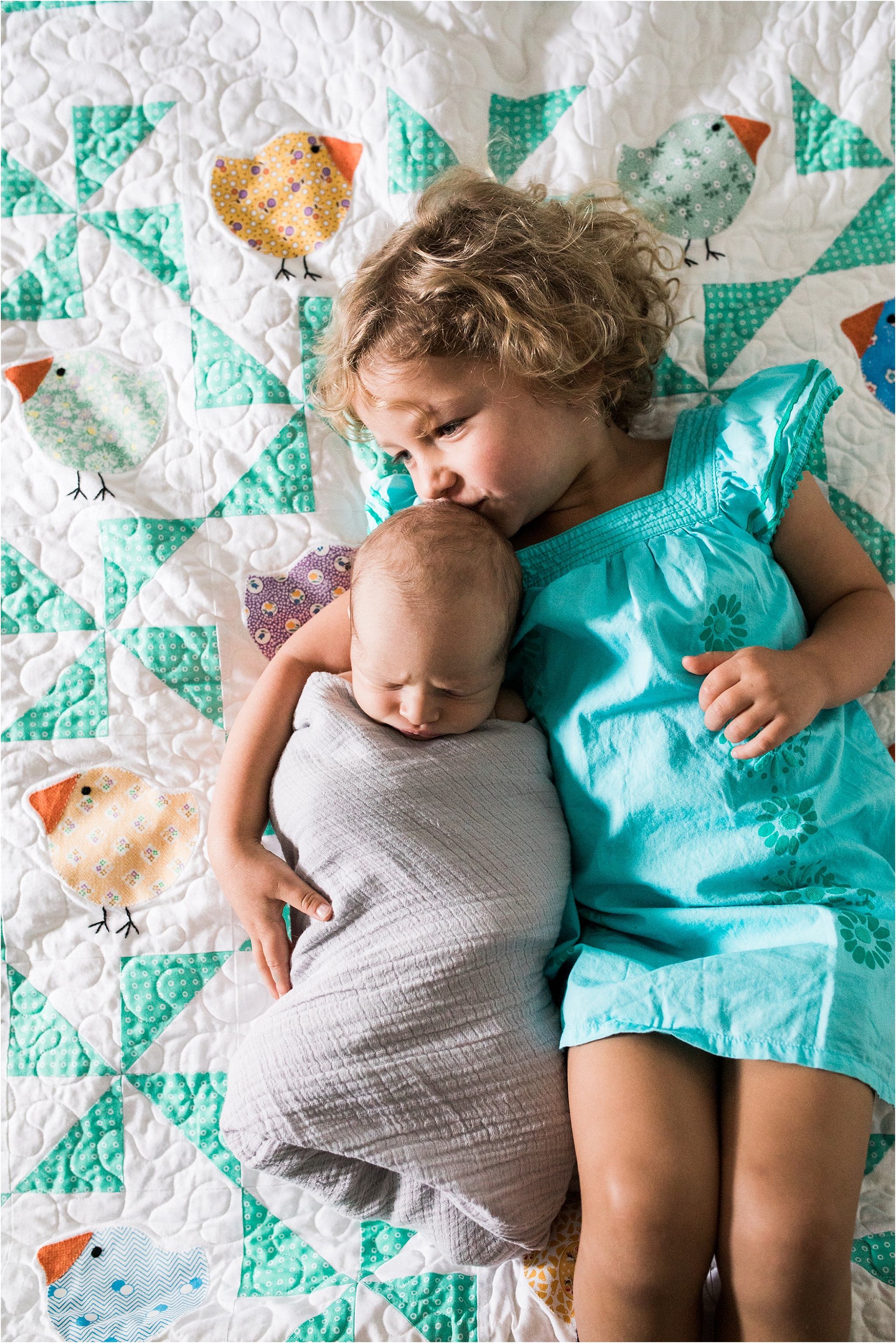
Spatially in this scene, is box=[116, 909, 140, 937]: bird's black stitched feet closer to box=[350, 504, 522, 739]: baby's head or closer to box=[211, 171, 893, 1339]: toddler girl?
box=[211, 171, 893, 1339]: toddler girl

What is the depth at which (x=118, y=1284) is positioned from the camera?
1.04 metres

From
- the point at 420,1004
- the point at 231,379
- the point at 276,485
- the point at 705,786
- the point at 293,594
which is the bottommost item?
the point at 420,1004

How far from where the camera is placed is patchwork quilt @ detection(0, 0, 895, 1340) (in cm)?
114

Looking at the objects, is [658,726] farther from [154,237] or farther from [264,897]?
[154,237]

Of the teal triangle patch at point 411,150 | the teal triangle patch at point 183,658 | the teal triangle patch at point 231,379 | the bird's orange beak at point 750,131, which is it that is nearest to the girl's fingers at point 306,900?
the teal triangle patch at point 183,658

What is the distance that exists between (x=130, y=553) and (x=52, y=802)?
30 centimetres

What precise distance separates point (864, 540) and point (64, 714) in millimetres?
934

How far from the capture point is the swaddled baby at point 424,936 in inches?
36.8

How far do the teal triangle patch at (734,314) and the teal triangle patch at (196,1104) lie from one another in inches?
38.4

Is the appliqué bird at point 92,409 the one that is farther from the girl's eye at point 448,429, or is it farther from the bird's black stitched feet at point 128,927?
the bird's black stitched feet at point 128,927

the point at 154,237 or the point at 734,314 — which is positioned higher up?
the point at 154,237

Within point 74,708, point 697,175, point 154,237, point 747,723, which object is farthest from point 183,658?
point 697,175

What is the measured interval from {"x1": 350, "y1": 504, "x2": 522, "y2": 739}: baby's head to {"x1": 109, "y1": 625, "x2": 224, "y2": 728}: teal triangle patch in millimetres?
218

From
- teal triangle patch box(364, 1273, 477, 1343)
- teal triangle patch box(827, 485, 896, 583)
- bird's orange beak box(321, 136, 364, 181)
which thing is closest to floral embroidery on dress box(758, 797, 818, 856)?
teal triangle patch box(827, 485, 896, 583)
